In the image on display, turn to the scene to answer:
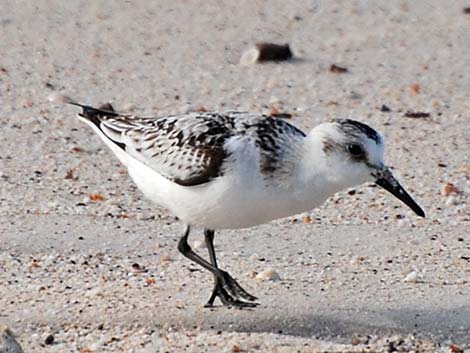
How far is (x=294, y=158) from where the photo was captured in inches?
224

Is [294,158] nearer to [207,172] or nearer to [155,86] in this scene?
[207,172]

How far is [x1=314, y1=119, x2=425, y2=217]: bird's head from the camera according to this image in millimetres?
5629

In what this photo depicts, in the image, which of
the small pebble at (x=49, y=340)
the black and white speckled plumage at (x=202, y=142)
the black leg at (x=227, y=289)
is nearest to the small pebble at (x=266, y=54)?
the black and white speckled plumage at (x=202, y=142)

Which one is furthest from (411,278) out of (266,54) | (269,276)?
(266,54)

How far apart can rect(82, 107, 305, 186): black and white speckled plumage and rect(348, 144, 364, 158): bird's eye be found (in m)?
0.25

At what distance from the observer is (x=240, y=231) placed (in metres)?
7.18

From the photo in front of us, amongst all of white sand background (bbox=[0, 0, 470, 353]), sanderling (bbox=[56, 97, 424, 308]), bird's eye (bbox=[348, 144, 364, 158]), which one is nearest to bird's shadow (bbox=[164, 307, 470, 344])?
white sand background (bbox=[0, 0, 470, 353])

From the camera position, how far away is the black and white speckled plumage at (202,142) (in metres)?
5.68

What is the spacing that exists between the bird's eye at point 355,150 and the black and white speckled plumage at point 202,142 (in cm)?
25

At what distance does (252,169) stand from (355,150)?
453 millimetres

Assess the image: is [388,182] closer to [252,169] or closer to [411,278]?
[252,169]

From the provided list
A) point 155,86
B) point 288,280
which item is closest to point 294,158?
point 288,280

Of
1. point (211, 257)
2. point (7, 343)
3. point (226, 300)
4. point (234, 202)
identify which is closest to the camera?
point (7, 343)

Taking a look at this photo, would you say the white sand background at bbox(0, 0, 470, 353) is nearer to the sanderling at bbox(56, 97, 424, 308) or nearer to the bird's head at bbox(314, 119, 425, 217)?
the sanderling at bbox(56, 97, 424, 308)
